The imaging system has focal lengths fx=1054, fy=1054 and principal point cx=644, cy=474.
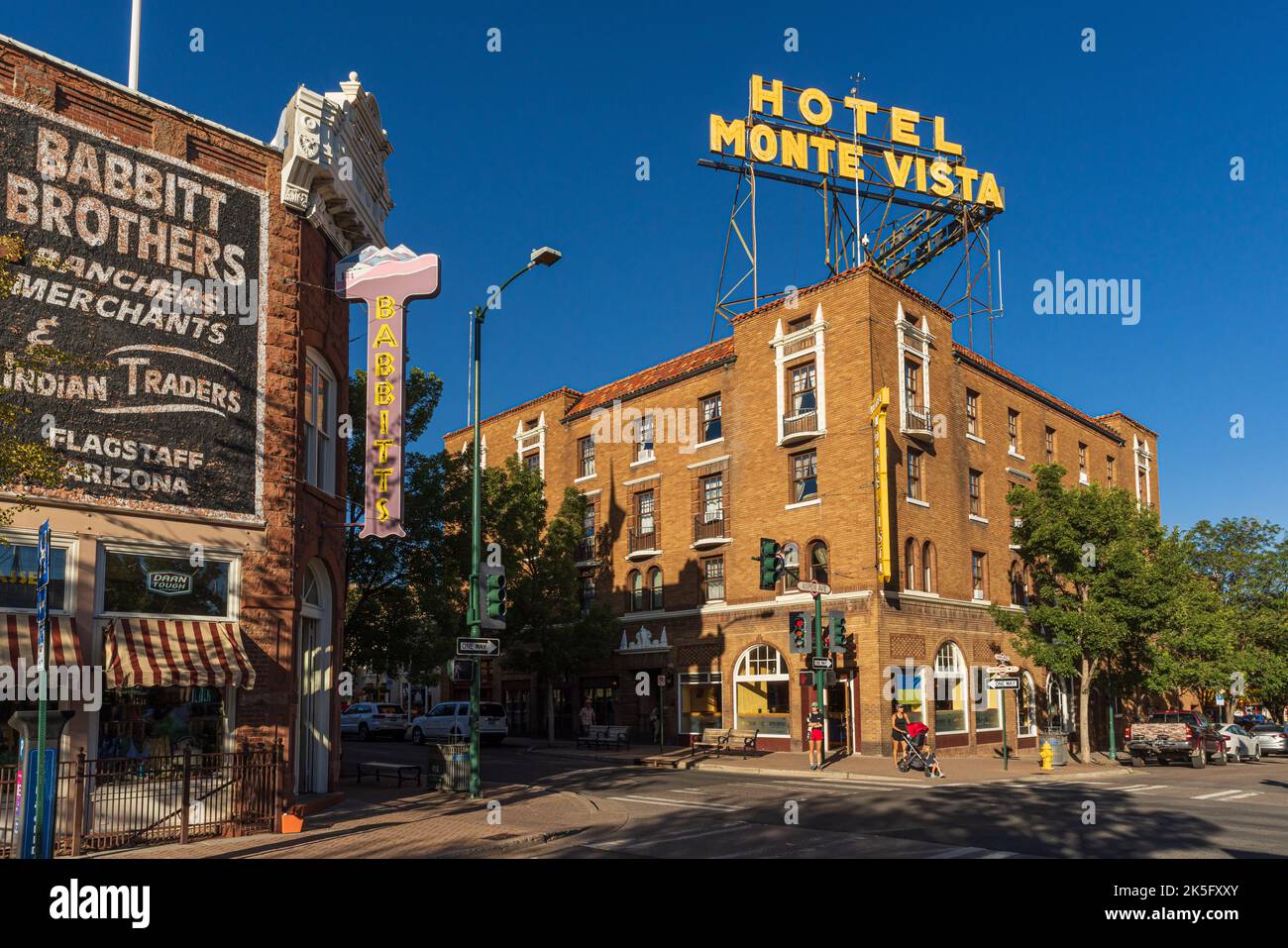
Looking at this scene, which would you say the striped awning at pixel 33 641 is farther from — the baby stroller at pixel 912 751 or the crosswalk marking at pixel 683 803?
the baby stroller at pixel 912 751

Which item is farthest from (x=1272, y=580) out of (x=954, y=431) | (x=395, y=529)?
(x=395, y=529)

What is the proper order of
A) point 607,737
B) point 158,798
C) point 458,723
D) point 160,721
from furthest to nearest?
point 458,723 → point 607,737 → point 160,721 → point 158,798

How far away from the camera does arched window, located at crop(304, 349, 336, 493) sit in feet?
61.2

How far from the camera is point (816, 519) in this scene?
3584cm

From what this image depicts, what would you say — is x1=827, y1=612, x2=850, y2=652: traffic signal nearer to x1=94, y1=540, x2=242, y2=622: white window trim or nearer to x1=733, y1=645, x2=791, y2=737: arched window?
x1=733, y1=645, x2=791, y2=737: arched window

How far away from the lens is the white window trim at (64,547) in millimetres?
14109

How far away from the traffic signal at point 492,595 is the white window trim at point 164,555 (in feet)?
15.8

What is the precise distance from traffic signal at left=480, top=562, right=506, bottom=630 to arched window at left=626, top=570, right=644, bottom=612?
76.4 ft

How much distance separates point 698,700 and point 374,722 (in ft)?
55.4

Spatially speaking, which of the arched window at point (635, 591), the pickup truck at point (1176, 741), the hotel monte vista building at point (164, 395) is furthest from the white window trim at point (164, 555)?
the pickup truck at point (1176, 741)

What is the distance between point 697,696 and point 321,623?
2285cm

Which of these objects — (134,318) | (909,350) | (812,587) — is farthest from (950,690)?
(134,318)

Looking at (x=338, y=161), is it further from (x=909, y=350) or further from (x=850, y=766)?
(x=909, y=350)
